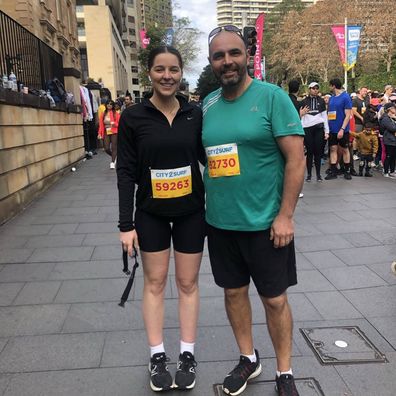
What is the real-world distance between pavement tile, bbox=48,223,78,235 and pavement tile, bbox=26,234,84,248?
7.9 inches

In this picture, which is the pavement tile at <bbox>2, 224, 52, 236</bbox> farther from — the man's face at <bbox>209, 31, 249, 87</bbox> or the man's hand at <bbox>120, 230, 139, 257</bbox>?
the man's face at <bbox>209, 31, 249, 87</bbox>

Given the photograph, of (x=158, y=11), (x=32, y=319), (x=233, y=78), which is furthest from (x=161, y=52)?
(x=158, y=11)

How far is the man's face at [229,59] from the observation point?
7.74ft

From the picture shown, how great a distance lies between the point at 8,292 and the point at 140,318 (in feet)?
4.65

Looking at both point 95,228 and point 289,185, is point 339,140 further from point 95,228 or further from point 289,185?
point 289,185

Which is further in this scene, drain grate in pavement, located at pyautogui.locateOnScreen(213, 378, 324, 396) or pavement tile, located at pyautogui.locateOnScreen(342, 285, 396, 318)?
pavement tile, located at pyautogui.locateOnScreen(342, 285, 396, 318)

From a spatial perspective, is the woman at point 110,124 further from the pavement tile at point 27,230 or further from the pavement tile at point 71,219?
the pavement tile at point 27,230

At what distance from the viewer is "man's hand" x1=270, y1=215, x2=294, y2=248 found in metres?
2.38

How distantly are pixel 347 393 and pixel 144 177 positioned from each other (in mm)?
1698

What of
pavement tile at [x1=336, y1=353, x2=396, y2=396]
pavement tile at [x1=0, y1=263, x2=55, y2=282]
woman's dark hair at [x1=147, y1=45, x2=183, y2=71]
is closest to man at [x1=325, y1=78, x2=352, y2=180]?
pavement tile at [x1=0, y1=263, x2=55, y2=282]

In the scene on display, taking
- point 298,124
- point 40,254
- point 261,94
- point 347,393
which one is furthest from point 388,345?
point 40,254

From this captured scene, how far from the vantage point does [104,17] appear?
44031 mm

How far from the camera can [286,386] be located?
2562mm

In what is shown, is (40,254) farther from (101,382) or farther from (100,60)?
(100,60)
